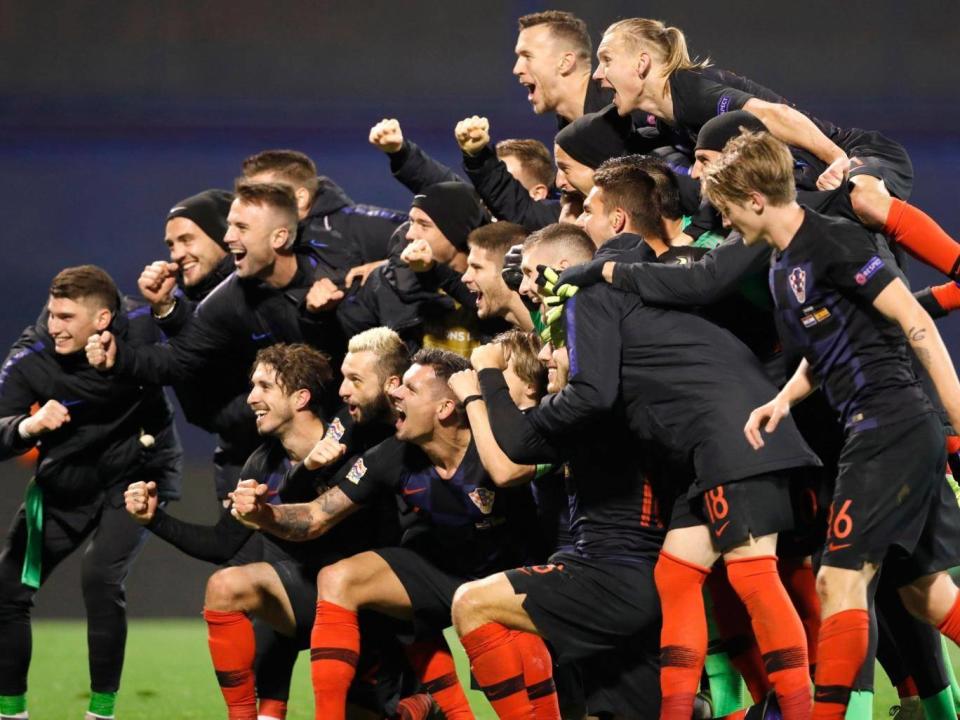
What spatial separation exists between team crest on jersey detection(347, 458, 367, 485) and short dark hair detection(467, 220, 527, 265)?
2.96ft

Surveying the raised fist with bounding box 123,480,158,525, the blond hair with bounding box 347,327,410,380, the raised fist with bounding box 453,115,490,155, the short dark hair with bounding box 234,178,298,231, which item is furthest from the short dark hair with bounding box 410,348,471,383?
the short dark hair with bounding box 234,178,298,231

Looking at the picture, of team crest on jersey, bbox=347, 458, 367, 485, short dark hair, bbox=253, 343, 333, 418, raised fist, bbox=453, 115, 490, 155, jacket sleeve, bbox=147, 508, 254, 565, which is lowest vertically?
jacket sleeve, bbox=147, 508, 254, 565

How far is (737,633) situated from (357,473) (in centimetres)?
141

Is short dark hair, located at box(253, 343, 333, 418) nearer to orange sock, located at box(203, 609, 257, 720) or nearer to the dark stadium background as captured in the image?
orange sock, located at box(203, 609, 257, 720)

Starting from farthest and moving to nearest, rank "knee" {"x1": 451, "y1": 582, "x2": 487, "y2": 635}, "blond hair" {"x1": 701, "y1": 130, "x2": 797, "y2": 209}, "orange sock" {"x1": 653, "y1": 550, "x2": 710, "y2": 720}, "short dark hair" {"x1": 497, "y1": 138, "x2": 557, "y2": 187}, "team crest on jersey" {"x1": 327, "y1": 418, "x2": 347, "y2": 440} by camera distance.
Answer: "short dark hair" {"x1": 497, "y1": 138, "x2": 557, "y2": 187}
"team crest on jersey" {"x1": 327, "y1": 418, "x2": 347, "y2": 440}
"knee" {"x1": 451, "y1": 582, "x2": 487, "y2": 635}
"orange sock" {"x1": 653, "y1": 550, "x2": 710, "y2": 720}
"blond hair" {"x1": 701, "y1": 130, "x2": 797, "y2": 209}

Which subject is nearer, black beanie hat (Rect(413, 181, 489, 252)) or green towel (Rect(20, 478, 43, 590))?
black beanie hat (Rect(413, 181, 489, 252))

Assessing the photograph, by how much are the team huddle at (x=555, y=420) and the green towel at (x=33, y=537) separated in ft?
0.08

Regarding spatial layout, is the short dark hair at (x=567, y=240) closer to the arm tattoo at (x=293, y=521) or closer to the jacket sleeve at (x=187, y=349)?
the arm tattoo at (x=293, y=521)

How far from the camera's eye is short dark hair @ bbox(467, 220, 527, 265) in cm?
515

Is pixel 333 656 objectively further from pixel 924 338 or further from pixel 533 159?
pixel 533 159

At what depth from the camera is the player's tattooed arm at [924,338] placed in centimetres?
367

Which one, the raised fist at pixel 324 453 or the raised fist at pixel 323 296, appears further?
the raised fist at pixel 323 296

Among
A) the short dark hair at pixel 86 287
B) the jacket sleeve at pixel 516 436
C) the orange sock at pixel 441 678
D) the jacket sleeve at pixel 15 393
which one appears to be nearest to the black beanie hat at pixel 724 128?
the jacket sleeve at pixel 516 436

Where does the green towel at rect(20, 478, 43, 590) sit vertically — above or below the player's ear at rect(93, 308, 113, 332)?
below
